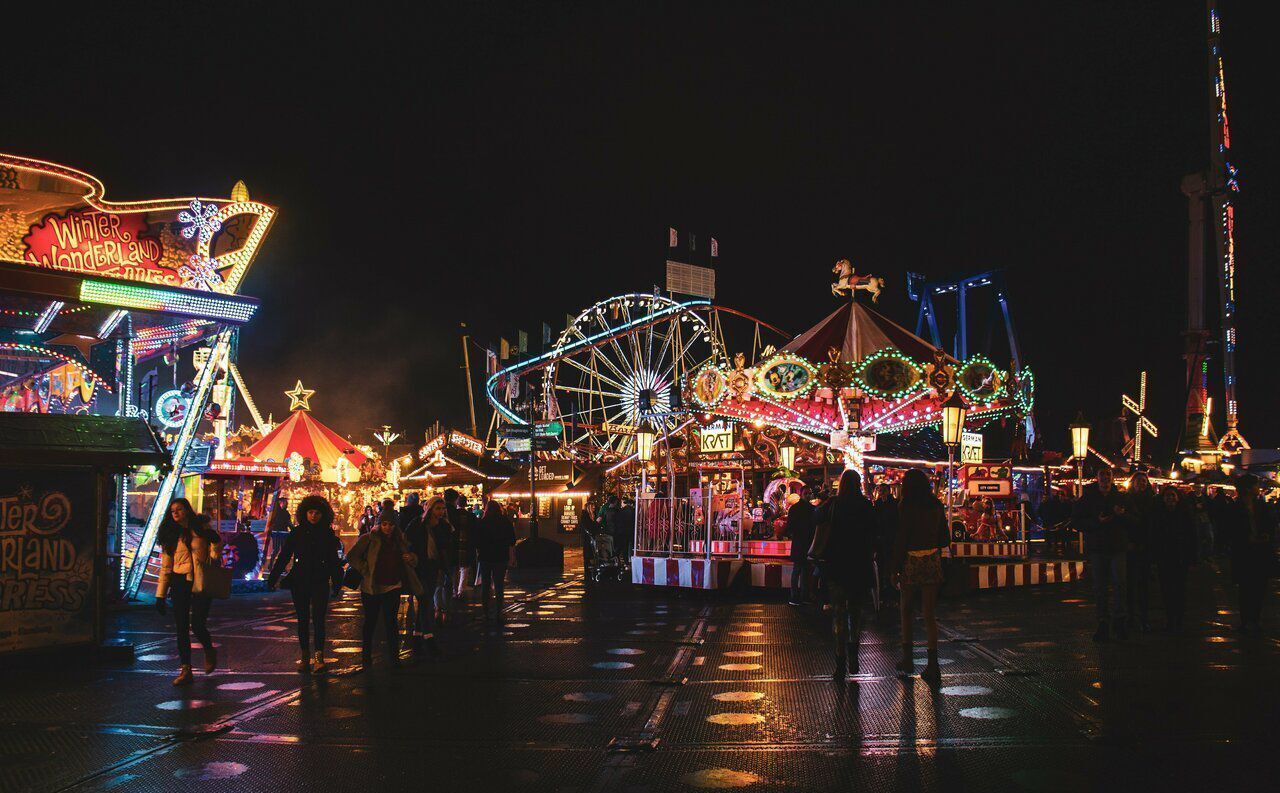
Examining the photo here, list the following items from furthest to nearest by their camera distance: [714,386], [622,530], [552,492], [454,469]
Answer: [454,469]
[552,492]
[622,530]
[714,386]

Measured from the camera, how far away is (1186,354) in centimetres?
5325

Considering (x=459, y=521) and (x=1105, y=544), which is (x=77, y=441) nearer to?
(x=459, y=521)

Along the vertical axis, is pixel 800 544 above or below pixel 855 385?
below

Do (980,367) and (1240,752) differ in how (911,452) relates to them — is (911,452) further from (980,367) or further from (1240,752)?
(1240,752)

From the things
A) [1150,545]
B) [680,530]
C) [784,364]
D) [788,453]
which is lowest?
[680,530]

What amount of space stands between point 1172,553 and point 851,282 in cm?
1192

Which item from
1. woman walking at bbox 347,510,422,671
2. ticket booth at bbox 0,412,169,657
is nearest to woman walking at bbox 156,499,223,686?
woman walking at bbox 347,510,422,671

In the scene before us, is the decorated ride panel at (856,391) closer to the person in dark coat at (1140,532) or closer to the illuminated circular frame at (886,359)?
the illuminated circular frame at (886,359)

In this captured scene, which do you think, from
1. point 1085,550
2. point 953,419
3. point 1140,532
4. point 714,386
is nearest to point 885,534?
point 1085,550

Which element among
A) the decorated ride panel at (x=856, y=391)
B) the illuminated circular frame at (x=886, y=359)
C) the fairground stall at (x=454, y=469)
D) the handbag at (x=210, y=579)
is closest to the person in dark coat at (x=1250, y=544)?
the decorated ride panel at (x=856, y=391)

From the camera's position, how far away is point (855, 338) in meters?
21.3

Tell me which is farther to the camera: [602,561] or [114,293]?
[602,561]

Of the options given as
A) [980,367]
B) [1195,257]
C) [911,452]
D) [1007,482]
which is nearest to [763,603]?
[1007,482]

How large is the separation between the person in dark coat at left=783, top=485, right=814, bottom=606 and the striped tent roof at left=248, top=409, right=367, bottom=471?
22130 millimetres
